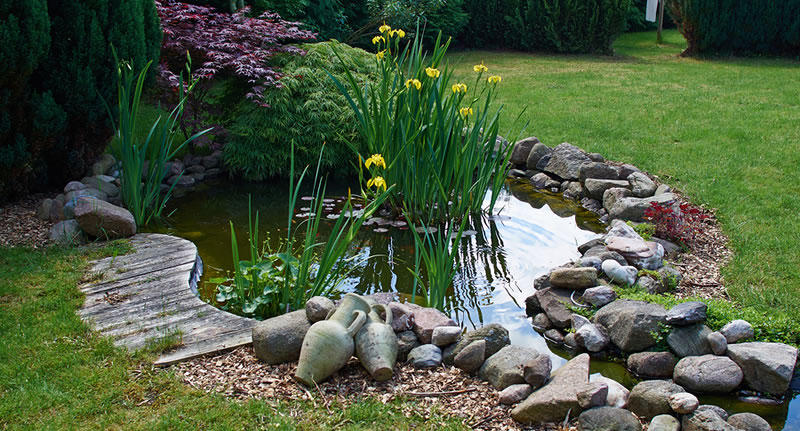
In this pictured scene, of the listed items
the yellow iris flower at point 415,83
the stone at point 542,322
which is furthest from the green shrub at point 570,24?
the stone at point 542,322

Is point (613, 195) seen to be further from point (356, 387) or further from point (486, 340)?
point (356, 387)

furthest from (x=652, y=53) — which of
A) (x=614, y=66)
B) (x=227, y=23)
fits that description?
(x=227, y=23)

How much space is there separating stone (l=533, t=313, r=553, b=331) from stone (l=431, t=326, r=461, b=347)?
846 millimetres

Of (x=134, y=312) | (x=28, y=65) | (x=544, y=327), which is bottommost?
(x=544, y=327)

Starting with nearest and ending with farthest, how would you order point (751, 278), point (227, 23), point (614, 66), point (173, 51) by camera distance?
point (751, 278) → point (173, 51) → point (227, 23) → point (614, 66)

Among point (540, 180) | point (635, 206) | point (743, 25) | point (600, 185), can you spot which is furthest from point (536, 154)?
point (743, 25)

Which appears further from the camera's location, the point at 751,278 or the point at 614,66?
the point at 614,66

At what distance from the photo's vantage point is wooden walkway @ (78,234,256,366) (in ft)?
9.86

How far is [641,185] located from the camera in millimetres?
5562

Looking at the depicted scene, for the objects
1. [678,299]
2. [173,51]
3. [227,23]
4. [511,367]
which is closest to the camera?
[511,367]

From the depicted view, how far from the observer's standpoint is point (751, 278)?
3900 mm

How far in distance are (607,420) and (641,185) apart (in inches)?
139

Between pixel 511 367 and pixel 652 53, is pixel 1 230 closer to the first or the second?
pixel 511 367

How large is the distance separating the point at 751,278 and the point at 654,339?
3.65ft
